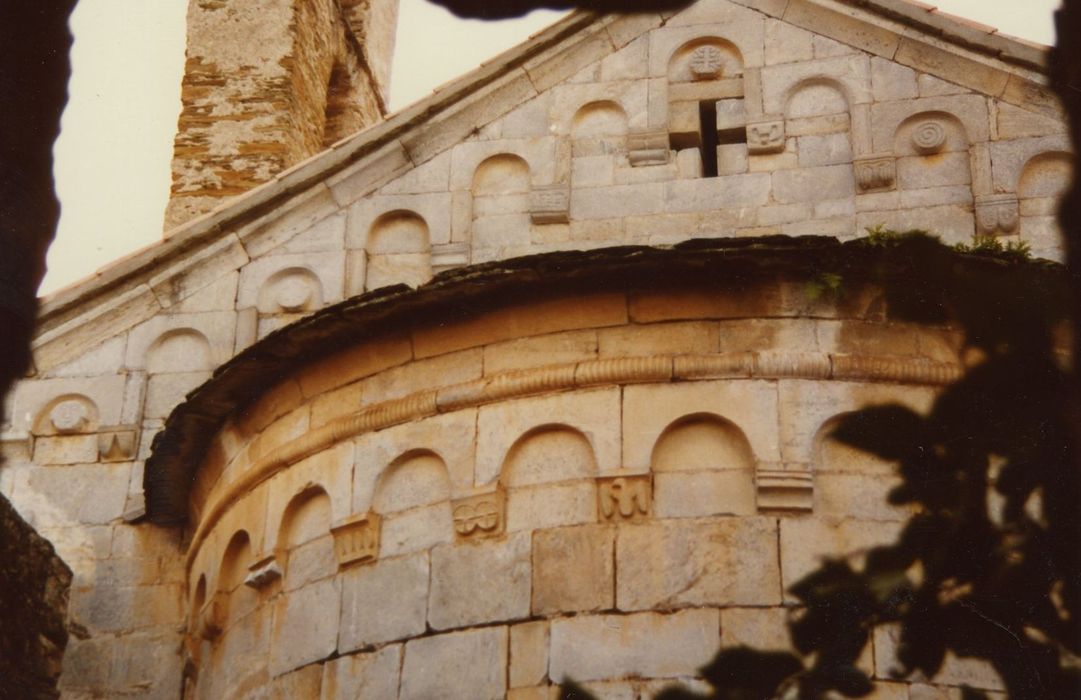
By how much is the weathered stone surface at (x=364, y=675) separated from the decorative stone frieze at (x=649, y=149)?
3.32 m

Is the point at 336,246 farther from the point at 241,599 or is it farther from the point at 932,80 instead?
the point at 932,80

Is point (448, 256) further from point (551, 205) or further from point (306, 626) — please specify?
point (306, 626)

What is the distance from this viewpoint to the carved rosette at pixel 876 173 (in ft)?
28.1

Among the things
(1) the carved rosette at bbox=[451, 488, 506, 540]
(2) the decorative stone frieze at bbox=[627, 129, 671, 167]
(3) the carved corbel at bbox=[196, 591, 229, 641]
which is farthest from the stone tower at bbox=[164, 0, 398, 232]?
(1) the carved rosette at bbox=[451, 488, 506, 540]

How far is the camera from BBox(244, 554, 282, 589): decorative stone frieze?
7547 millimetres

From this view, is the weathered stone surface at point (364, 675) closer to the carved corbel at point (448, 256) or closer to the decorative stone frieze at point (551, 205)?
the carved corbel at point (448, 256)

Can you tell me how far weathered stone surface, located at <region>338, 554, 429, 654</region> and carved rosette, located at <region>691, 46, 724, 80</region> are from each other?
3.53 meters

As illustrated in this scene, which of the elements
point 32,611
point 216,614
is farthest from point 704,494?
point 32,611

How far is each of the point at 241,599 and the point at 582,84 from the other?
347 centimetres

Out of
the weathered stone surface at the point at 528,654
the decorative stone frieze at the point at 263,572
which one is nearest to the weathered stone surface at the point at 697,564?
the weathered stone surface at the point at 528,654

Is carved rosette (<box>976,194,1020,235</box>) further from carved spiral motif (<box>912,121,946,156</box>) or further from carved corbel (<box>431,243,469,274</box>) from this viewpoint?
carved corbel (<box>431,243,469,274</box>)

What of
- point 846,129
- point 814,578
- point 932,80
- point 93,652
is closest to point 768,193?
point 846,129

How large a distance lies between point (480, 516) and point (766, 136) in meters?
3.06

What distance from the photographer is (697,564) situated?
21.4 ft
